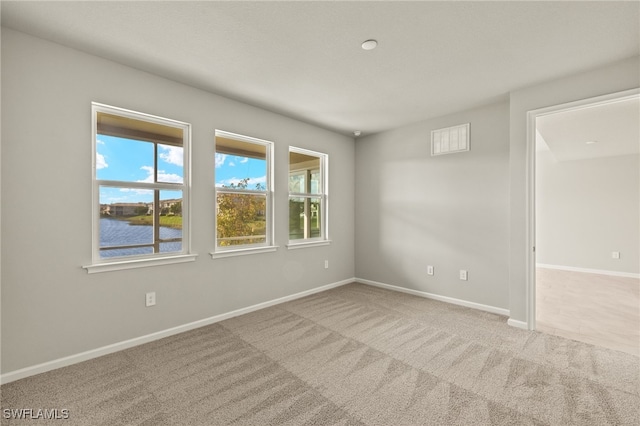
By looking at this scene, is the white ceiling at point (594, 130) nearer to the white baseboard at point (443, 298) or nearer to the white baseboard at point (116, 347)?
the white baseboard at point (443, 298)

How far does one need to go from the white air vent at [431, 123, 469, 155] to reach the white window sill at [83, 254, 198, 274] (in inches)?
137

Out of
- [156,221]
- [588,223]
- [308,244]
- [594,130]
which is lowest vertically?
[308,244]

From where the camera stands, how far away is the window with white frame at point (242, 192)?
345cm

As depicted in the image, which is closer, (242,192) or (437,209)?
(242,192)

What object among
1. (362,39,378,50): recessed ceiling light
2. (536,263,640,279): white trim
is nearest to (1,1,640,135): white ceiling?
(362,39,378,50): recessed ceiling light

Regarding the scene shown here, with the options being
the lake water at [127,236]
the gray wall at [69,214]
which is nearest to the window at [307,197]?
the gray wall at [69,214]

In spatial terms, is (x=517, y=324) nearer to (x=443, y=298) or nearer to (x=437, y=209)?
(x=443, y=298)

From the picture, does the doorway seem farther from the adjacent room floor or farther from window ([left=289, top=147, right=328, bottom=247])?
window ([left=289, top=147, right=328, bottom=247])

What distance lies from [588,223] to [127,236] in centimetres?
847

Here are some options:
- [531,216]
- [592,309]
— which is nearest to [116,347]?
[531,216]

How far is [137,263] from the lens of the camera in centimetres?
271

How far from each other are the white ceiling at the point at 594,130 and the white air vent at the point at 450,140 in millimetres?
827

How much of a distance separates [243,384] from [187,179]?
6.86ft

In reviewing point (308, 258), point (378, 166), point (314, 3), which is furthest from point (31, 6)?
point (378, 166)
